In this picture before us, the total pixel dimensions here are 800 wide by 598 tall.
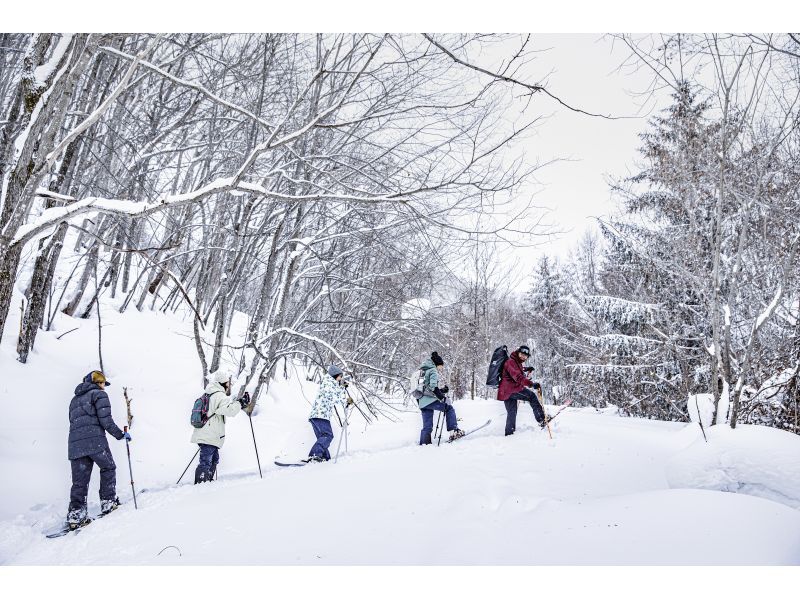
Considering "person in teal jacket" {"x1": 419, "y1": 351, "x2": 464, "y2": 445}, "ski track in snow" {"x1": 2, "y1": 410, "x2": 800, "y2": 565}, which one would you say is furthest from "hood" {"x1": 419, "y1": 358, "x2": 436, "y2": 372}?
"ski track in snow" {"x1": 2, "y1": 410, "x2": 800, "y2": 565}

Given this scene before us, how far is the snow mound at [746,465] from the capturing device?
3.65 meters

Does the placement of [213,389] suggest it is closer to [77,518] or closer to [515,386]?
[77,518]

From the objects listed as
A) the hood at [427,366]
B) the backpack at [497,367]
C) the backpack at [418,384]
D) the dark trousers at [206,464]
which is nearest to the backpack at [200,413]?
the dark trousers at [206,464]

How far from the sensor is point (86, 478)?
4.45 m

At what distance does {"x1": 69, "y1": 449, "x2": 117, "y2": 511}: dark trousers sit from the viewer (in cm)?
435

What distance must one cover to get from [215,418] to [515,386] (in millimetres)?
4618

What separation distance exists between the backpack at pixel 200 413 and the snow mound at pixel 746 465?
5.30 metres

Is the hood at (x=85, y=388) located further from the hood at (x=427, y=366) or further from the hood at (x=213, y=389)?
the hood at (x=427, y=366)

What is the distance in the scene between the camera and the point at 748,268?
6082mm

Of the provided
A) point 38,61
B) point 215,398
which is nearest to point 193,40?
point 38,61

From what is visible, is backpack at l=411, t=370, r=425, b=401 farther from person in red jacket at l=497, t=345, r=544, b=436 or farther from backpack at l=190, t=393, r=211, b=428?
backpack at l=190, t=393, r=211, b=428

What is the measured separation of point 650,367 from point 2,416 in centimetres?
1366

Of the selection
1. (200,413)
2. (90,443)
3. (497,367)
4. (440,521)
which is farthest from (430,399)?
(90,443)

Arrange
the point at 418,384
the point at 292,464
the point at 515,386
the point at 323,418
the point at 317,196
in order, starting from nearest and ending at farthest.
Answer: the point at 317,196, the point at 292,464, the point at 323,418, the point at 515,386, the point at 418,384
